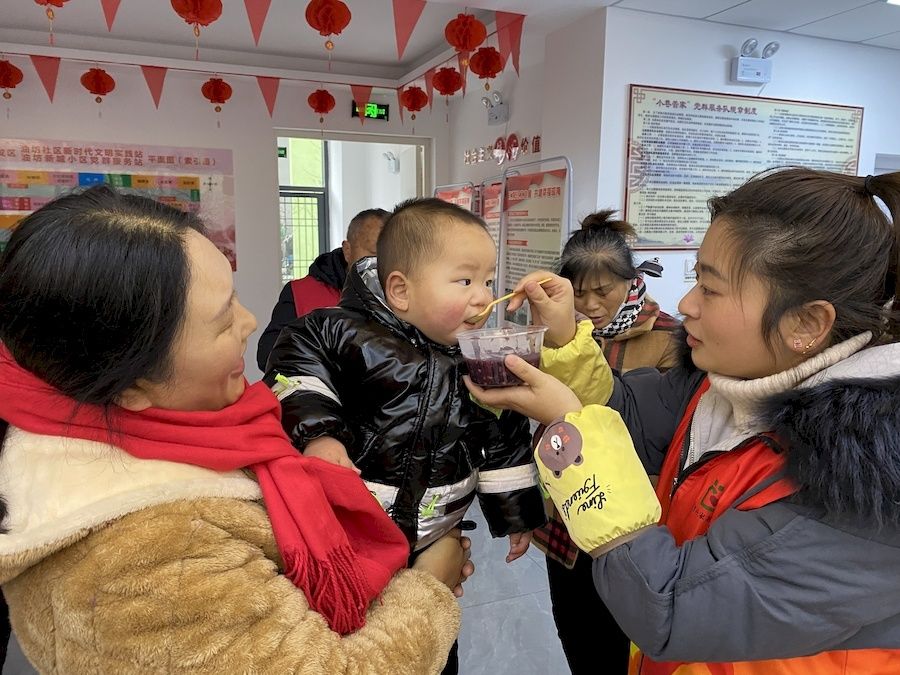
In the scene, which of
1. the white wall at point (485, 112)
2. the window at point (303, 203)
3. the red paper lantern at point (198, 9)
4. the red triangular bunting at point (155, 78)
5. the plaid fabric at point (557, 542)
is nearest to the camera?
the plaid fabric at point (557, 542)

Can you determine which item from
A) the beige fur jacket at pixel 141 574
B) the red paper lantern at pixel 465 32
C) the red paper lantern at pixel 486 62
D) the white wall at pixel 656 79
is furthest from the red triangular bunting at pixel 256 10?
the beige fur jacket at pixel 141 574

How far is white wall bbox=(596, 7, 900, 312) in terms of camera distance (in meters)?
3.16

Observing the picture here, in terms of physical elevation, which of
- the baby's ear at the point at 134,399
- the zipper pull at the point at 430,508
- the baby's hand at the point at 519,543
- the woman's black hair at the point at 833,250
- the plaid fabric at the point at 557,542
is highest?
the woman's black hair at the point at 833,250

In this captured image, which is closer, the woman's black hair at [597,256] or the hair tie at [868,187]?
the hair tie at [868,187]

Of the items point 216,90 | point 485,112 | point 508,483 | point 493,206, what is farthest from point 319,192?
point 508,483

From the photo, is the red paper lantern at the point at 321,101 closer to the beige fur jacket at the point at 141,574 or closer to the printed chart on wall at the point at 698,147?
the printed chart on wall at the point at 698,147

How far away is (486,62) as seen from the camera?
138 inches

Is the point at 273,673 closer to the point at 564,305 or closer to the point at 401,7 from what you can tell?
the point at 564,305

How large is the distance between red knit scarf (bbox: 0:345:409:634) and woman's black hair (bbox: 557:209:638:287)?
1508mm

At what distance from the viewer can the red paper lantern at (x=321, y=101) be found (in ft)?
15.9

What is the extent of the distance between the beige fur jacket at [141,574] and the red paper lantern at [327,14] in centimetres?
267

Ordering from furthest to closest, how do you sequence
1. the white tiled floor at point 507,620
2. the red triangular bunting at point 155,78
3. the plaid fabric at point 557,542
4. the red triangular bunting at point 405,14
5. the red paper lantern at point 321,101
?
1. the red paper lantern at point 321,101
2. the red triangular bunting at point 155,78
3. the red triangular bunting at point 405,14
4. the white tiled floor at point 507,620
5. the plaid fabric at point 557,542

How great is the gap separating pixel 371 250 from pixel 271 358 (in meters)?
1.55

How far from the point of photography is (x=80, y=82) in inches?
183
